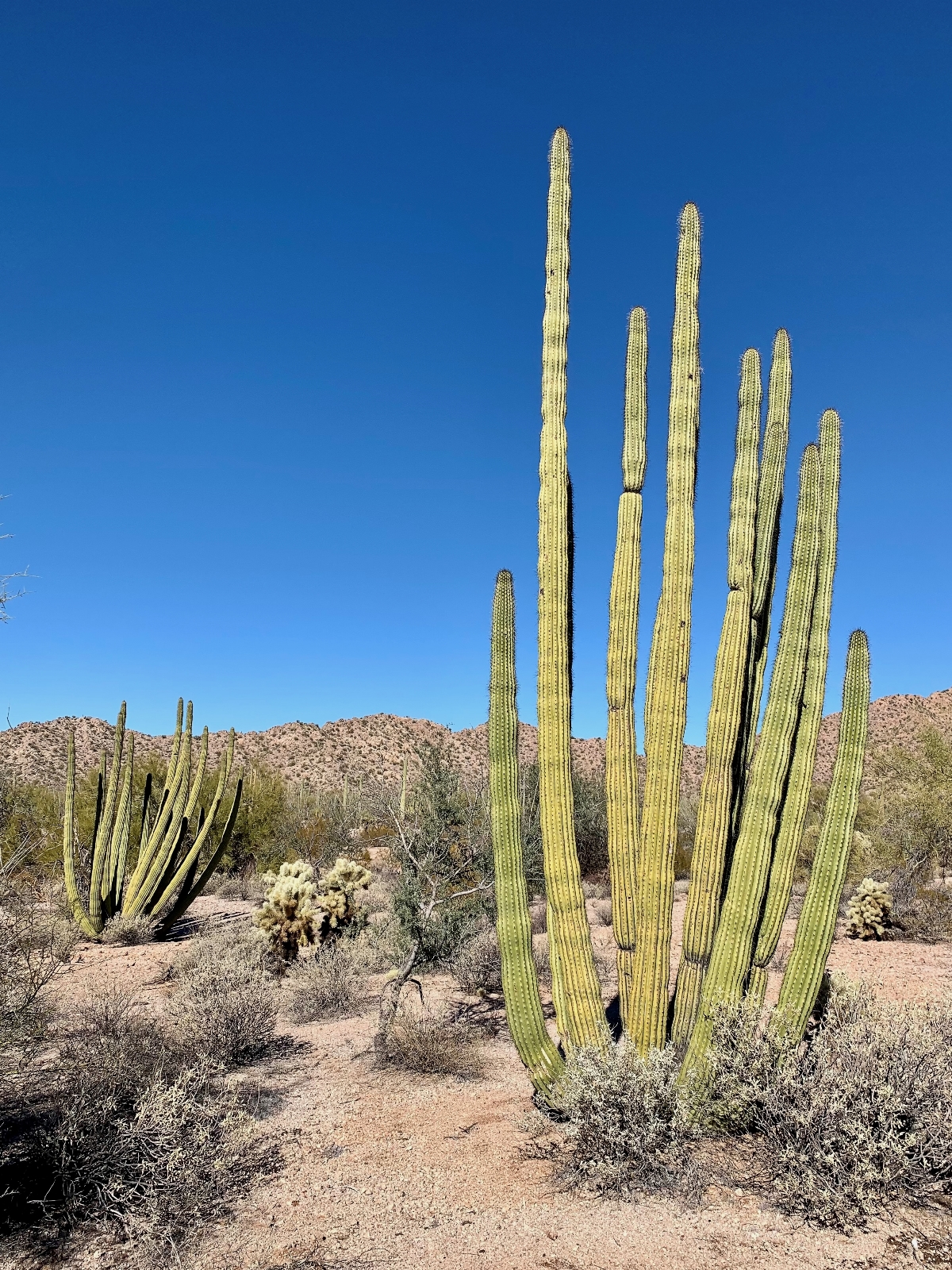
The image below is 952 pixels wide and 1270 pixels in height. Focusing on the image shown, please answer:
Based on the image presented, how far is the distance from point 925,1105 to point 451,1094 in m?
3.31

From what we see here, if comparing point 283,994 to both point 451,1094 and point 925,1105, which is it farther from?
point 925,1105

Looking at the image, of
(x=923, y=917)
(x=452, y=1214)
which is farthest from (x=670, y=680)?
(x=923, y=917)

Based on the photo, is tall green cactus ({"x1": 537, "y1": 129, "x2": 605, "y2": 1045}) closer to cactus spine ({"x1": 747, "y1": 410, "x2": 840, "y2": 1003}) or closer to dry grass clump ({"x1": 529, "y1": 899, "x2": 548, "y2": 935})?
cactus spine ({"x1": 747, "y1": 410, "x2": 840, "y2": 1003})

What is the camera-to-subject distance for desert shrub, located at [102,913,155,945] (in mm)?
11898

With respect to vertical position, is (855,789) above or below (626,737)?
below

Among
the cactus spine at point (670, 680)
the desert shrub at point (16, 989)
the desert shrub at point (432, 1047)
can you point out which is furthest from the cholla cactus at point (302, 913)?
the cactus spine at point (670, 680)

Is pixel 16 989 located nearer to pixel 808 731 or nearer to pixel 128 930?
pixel 808 731

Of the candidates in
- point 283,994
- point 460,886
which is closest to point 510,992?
point 283,994

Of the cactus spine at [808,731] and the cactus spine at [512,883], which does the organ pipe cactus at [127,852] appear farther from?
the cactus spine at [808,731]

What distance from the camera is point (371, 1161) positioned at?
4875 millimetres

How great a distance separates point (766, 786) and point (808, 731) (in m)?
0.61

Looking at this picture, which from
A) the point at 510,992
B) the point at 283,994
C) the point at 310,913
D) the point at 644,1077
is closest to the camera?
the point at 644,1077

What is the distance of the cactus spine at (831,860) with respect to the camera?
5.27 meters

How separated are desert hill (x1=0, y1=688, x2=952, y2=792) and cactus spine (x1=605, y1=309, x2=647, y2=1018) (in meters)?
32.9
